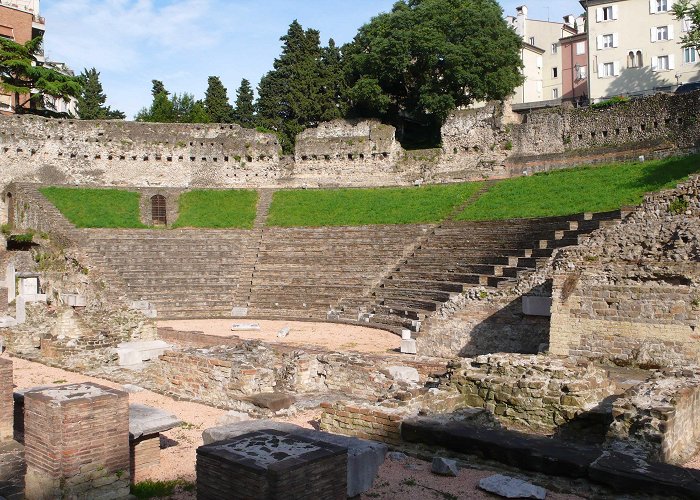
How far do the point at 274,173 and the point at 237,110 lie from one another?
50.9 ft

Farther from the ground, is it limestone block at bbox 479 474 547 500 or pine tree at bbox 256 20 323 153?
pine tree at bbox 256 20 323 153

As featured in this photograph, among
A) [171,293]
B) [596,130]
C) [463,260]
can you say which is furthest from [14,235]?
[596,130]

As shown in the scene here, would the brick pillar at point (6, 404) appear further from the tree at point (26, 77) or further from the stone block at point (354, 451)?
the tree at point (26, 77)

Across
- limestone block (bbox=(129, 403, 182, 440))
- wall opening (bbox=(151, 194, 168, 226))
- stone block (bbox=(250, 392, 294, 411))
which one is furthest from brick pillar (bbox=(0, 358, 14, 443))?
wall opening (bbox=(151, 194, 168, 226))

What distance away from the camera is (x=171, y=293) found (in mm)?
25734

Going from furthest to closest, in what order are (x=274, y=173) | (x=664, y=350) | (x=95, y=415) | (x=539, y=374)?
(x=274, y=173)
(x=664, y=350)
(x=539, y=374)
(x=95, y=415)

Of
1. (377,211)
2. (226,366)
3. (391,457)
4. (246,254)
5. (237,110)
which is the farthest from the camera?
(237,110)

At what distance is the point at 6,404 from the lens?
8188mm

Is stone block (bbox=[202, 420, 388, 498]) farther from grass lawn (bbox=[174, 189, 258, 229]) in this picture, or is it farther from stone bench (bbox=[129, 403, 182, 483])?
grass lawn (bbox=[174, 189, 258, 229])

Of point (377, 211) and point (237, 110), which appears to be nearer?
point (377, 211)

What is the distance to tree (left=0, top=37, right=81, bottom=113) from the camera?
1462 inches

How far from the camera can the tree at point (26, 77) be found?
1462 inches

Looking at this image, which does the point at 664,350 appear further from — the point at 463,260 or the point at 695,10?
the point at 695,10

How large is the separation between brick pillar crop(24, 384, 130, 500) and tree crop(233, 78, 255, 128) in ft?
148
